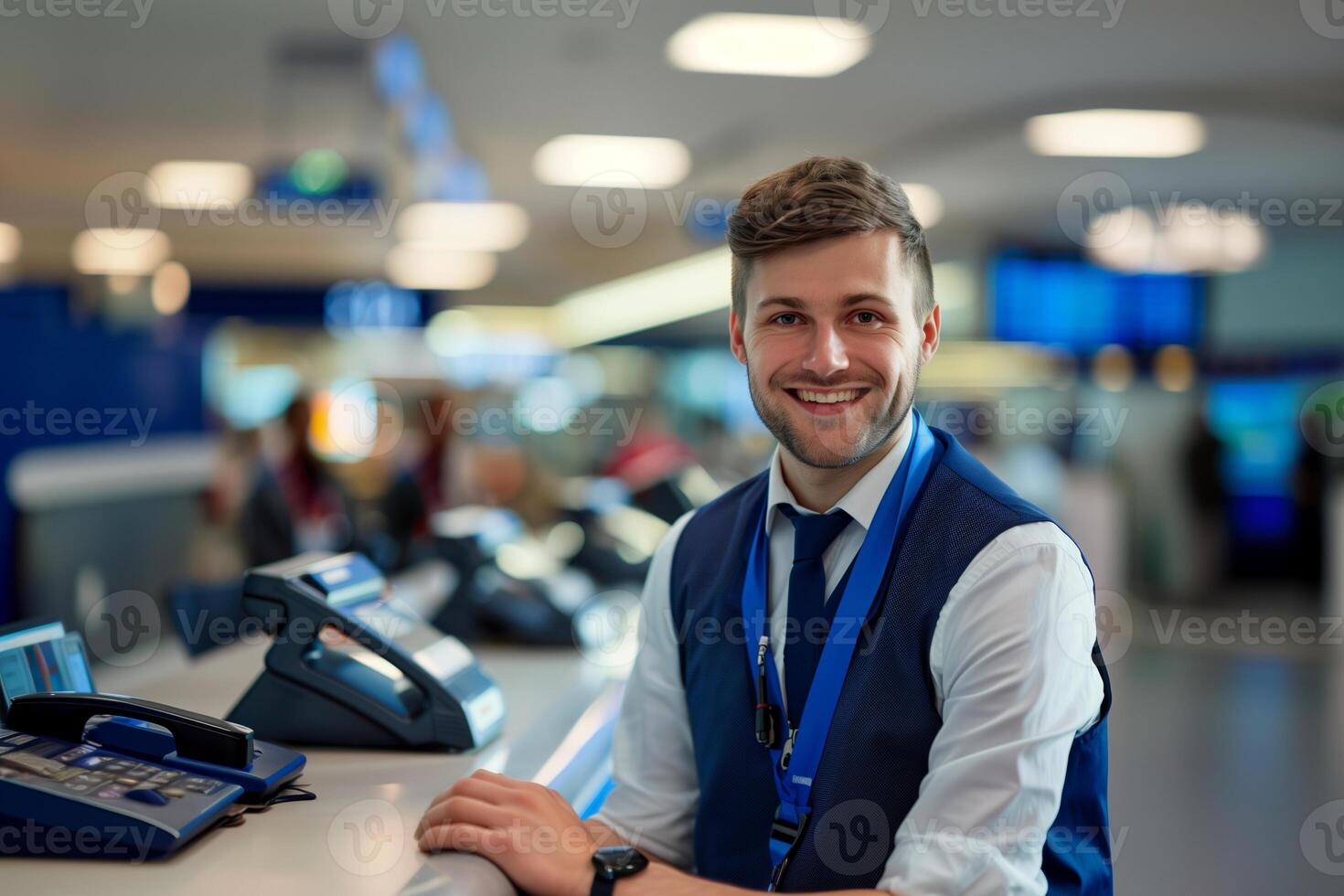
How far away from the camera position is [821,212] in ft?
5.04

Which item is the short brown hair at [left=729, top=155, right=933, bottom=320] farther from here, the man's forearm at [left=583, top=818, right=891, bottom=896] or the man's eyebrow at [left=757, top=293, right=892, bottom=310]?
the man's forearm at [left=583, top=818, right=891, bottom=896]

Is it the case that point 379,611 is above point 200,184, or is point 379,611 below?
below

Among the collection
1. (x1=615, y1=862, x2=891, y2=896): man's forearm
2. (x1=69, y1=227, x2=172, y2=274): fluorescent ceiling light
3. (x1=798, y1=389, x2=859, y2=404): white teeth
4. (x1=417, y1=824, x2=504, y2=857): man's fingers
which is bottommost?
(x1=615, y1=862, x2=891, y2=896): man's forearm

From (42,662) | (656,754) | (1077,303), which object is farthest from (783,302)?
(1077,303)

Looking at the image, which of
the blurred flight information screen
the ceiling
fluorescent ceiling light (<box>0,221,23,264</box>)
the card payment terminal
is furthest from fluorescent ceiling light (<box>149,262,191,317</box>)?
the card payment terminal

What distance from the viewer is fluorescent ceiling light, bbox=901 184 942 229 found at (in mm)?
9429

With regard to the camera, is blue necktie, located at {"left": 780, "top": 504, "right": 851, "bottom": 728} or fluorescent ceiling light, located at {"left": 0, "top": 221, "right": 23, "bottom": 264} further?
fluorescent ceiling light, located at {"left": 0, "top": 221, "right": 23, "bottom": 264}

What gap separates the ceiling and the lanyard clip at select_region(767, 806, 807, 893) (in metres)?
4.17

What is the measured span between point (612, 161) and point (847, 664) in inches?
286

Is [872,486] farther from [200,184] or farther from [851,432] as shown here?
[200,184]

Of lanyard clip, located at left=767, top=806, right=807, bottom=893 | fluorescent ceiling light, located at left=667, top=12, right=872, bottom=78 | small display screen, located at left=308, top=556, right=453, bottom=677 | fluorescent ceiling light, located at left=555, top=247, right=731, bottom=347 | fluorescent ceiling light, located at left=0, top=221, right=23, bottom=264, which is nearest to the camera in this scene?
lanyard clip, located at left=767, top=806, right=807, bottom=893

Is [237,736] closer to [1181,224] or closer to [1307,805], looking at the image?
[1307,805]

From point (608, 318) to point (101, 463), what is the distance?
30.5ft

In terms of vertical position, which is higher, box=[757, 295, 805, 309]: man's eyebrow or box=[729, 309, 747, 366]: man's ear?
box=[757, 295, 805, 309]: man's eyebrow
